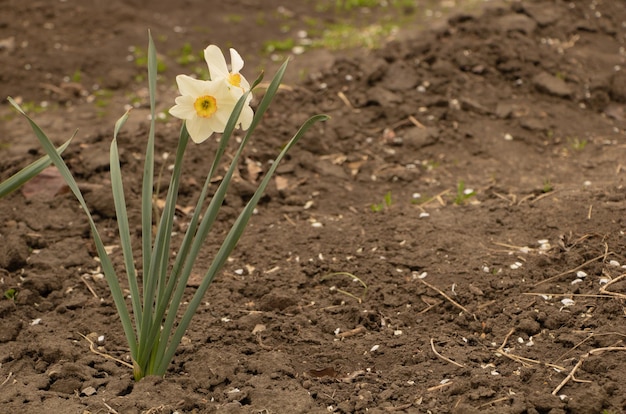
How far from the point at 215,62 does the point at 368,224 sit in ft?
5.33

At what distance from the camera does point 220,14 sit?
6398 mm

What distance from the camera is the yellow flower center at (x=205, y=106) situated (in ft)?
7.22

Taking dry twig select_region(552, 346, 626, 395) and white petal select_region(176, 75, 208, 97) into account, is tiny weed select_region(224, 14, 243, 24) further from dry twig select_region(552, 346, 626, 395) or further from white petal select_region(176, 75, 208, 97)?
dry twig select_region(552, 346, 626, 395)

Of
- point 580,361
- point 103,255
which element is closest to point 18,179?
point 103,255

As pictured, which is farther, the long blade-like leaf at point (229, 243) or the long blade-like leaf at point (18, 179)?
the long blade-like leaf at point (229, 243)

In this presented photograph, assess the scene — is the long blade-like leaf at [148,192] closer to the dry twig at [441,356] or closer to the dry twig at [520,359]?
the dry twig at [441,356]

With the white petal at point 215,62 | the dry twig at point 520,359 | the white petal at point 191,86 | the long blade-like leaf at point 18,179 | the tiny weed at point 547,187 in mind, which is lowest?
the tiny weed at point 547,187

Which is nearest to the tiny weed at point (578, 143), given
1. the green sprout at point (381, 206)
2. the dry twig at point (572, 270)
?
the green sprout at point (381, 206)

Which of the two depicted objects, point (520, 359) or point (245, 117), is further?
point (520, 359)

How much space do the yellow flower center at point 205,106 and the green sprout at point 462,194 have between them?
1922 mm

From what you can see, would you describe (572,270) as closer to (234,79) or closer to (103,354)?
(234,79)

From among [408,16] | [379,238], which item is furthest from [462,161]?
[408,16]

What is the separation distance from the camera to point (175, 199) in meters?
A: 2.37

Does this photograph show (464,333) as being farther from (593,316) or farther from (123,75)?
(123,75)
